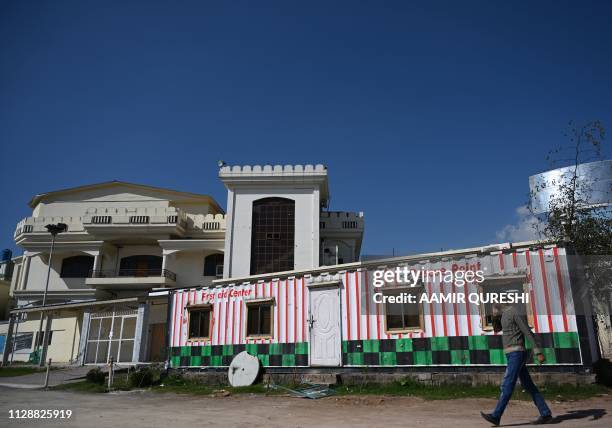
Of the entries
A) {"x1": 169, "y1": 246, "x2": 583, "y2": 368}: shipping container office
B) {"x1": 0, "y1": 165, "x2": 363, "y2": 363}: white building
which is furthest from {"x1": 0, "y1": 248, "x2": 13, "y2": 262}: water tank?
A: {"x1": 169, "y1": 246, "x2": 583, "y2": 368}: shipping container office

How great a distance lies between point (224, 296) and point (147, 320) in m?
6.40

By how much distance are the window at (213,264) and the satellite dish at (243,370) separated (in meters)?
18.2

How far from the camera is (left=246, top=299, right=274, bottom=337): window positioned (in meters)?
14.2

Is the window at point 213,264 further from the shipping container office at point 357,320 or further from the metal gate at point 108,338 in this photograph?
the shipping container office at point 357,320

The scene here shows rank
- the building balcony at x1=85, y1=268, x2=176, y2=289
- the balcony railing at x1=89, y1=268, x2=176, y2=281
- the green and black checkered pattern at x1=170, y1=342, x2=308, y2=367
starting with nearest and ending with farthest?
1. the green and black checkered pattern at x1=170, y1=342, x2=308, y2=367
2. the building balcony at x1=85, y1=268, x2=176, y2=289
3. the balcony railing at x1=89, y1=268, x2=176, y2=281

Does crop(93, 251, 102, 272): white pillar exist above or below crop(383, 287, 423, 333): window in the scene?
above

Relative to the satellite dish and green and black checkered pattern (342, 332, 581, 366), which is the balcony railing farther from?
green and black checkered pattern (342, 332, 581, 366)

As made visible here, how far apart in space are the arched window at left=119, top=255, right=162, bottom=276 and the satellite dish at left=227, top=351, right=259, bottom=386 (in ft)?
67.1

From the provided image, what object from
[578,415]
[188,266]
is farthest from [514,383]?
[188,266]

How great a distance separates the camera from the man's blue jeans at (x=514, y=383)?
6418 mm

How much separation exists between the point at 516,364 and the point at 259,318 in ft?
29.7

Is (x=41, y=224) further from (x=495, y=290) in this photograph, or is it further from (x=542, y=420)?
(x=542, y=420)

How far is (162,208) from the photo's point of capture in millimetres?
32438

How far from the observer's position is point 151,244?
3328 cm
